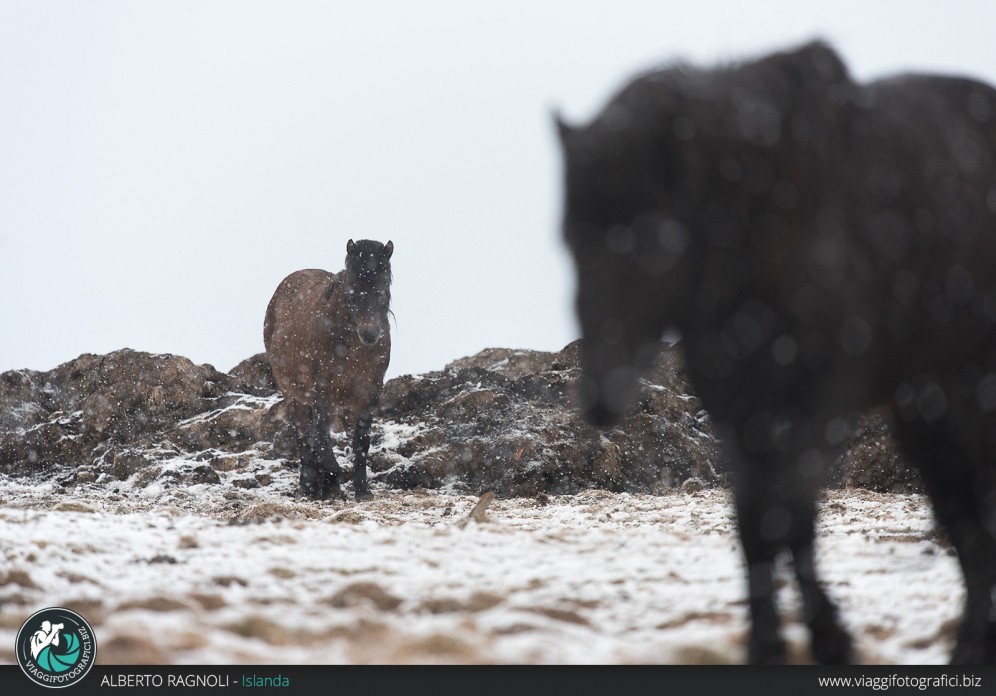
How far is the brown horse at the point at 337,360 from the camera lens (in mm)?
8602

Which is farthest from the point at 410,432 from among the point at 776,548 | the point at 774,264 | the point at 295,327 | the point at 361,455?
the point at 774,264

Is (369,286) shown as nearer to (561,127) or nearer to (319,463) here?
(319,463)

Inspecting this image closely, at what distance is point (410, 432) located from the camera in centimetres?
1096

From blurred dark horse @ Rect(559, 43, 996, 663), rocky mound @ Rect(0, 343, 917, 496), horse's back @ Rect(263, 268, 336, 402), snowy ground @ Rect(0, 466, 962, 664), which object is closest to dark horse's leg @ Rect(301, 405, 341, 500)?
horse's back @ Rect(263, 268, 336, 402)

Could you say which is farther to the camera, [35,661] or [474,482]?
[474,482]

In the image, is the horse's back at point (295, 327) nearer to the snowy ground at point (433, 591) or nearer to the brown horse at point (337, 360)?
the brown horse at point (337, 360)

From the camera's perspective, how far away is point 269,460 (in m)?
10.6

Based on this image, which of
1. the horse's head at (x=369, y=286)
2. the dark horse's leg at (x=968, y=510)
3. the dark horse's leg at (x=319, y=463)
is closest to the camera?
the dark horse's leg at (x=968, y=510)

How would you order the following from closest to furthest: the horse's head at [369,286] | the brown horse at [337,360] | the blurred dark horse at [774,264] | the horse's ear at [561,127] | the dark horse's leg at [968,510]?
the blurred dark horse at [774,264] → the horse's ear at [561,127] → the dark horse's leg at [968,510] → the horse's head at [369,286] → the brown horse at [337,360]

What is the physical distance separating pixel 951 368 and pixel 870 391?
33 centimetres

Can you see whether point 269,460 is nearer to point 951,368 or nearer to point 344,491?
point 344,491

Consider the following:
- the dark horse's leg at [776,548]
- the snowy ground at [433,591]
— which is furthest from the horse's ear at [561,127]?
the snowy ground at [433,591]

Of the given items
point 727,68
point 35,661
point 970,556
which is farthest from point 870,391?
Result: point 35,661

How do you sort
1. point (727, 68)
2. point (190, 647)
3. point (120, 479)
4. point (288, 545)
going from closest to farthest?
point (190, 647)
point (727, 68)
point (288, 545)
point (120, 479)
